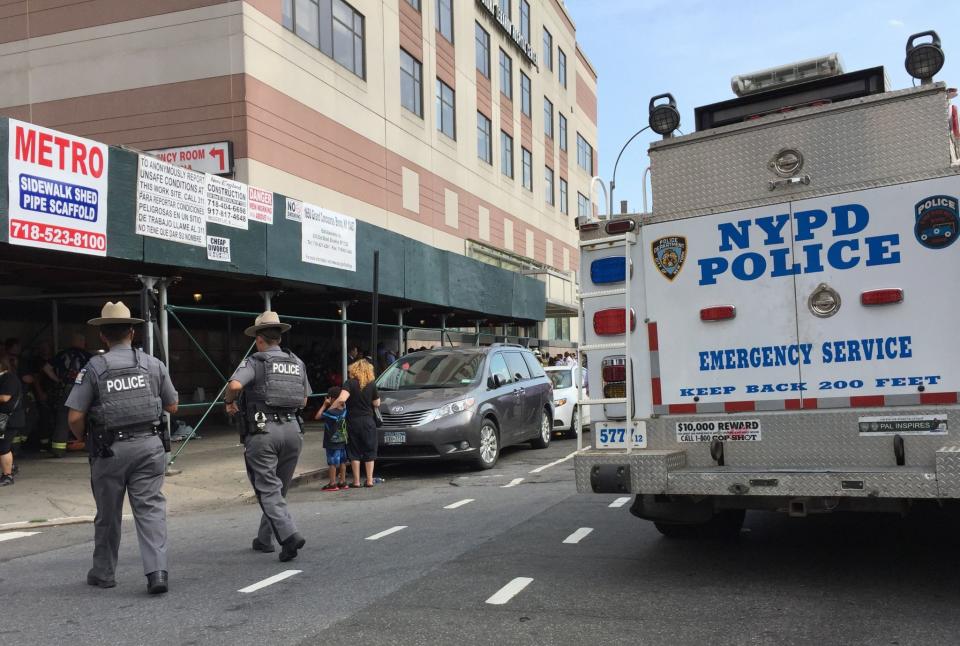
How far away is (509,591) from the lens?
5250 millimetres

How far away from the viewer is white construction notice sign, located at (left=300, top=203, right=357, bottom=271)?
45.4ft

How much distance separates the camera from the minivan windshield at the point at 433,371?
12023 millimetres

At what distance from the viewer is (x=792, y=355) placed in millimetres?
5211

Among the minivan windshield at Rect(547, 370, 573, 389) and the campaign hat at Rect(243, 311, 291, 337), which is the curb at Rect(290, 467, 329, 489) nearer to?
the campaign hat at Rect(243, 311, 291, 337)

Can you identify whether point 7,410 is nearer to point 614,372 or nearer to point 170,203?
point 170,203

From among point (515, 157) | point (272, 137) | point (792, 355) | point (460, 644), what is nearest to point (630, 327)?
point (792, 355)

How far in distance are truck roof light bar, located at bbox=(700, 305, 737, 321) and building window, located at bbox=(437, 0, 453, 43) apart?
938 inches

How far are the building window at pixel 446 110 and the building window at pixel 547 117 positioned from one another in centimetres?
1108

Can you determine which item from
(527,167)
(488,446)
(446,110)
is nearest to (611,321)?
(488,446)

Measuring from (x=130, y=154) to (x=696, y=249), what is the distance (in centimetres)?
755

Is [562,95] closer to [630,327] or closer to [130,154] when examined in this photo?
[130,154]

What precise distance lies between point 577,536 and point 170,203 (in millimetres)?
6942

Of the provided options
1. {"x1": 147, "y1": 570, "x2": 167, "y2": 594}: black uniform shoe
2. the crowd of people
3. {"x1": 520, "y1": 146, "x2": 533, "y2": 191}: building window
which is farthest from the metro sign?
{"x1": 520, "y1": 146, "x2": 533, "y2": 191}: building window

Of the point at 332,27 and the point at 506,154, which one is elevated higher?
the point at 506,154
